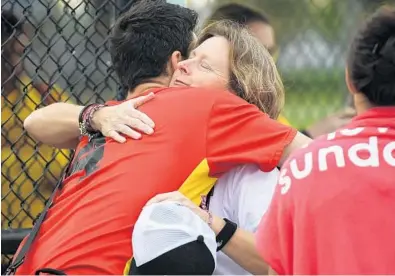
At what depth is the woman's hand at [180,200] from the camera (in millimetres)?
1710

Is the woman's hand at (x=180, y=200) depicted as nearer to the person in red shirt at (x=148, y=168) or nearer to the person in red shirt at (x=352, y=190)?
the person in red shirt at (x=148, y=168)

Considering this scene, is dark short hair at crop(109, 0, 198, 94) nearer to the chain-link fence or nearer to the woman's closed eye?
the woman's closed eye

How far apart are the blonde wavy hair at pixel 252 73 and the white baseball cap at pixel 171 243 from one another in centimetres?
46

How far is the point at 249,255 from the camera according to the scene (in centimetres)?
176

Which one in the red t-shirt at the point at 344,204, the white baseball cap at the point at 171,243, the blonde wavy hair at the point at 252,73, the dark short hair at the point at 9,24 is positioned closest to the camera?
the red t-shirt at the point at 344,204

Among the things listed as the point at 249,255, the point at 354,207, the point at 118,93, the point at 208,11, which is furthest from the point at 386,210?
the point at 208,11

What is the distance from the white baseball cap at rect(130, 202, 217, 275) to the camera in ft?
5.34

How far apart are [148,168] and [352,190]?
55cm

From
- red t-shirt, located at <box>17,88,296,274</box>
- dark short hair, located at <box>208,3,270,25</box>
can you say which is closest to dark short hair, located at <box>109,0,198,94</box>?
red t-shirt, located at <box>17,88,296,274</box>

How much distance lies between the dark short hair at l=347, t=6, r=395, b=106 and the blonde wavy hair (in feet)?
1.70

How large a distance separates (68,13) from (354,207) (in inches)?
79.3

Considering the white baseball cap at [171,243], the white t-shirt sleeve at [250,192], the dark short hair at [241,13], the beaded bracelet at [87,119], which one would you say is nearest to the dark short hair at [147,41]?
the beaded bracelet at [87,119]

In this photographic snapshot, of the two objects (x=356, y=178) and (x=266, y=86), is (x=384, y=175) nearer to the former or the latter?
(x=356, y=178)

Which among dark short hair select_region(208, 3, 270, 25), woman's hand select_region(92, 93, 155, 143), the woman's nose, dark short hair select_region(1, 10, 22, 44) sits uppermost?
dark short hair select_region(1, 10, 22, 44)
